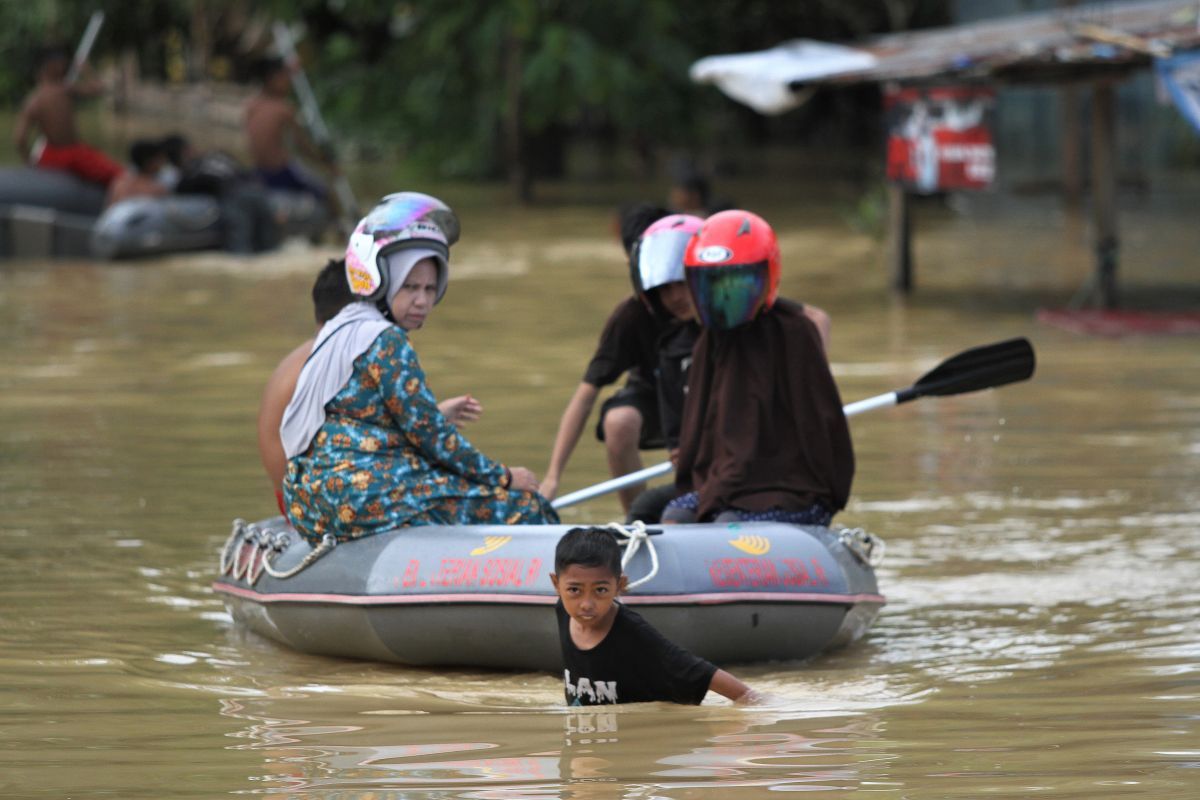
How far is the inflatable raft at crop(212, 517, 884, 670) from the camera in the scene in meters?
6.22

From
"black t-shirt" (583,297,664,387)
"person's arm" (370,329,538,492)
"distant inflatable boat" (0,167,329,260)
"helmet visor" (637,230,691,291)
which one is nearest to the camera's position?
"person's arm" (370,329,538,492)

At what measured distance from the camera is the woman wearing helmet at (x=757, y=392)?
657cm

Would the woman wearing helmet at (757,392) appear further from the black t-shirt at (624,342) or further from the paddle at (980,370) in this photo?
the paddle at (980,370)

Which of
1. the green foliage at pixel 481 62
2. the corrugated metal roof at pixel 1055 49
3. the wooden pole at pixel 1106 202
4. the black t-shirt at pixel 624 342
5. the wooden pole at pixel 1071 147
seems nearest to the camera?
the black t-shirt at pixel 624 342

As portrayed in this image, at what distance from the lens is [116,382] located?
1255cm

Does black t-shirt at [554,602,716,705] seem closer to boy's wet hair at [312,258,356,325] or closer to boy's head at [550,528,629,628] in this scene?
boy's head at [550,528,629,628]

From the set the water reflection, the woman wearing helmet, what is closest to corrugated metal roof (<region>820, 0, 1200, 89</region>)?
the woman wearing helmet

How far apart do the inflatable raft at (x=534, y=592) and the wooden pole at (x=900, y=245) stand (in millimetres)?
10328

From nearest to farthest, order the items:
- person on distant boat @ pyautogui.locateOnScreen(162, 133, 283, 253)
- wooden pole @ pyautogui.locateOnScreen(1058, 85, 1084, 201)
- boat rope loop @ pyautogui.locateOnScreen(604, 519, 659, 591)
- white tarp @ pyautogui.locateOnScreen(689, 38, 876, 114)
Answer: boat rope loop @ pyautogui.locateOnScreen(604, 519, 659, 591) → white tarp @ pyautogui.locateOnScreen(689, 38, 876, 114) → person on distant boat @ pyautogui.locateOnScreen(162, 133, 283, 253) → wooden pole @ pyautogui.locateOnScreen(1058, 85, 1084, 201)

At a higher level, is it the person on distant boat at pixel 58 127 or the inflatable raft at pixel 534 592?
the person on distant boat at pixel 58 127

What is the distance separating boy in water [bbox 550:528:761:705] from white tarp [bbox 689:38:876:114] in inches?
410

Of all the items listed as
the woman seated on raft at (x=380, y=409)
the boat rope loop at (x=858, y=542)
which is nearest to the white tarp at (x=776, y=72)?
the boat rope loop at (x=858, y=542)

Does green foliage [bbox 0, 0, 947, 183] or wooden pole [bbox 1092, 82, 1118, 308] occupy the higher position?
green foliage [bbox 0, 0, 947, 183]

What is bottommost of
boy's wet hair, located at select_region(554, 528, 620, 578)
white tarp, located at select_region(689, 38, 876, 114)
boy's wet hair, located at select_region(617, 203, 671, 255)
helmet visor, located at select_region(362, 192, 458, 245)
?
boy's wet hair, located at select_region(554, 528, 620, 578)
